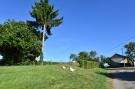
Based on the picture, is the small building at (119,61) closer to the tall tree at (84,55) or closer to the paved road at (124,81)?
the tall tree at (84,55)

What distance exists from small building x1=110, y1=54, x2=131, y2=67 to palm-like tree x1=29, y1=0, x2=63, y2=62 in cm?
6345

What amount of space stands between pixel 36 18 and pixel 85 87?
44898 millimetres

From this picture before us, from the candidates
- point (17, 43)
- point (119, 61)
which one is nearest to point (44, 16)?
point (17, 43)

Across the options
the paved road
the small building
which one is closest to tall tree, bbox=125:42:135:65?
the small building

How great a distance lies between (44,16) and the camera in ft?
215

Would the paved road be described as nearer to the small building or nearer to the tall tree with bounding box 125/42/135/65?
the small building

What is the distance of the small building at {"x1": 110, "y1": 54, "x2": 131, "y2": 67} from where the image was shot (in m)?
128

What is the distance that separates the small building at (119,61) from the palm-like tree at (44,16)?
63.4 meters

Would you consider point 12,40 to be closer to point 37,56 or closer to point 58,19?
point 37,56

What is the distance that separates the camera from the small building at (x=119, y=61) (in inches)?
5028

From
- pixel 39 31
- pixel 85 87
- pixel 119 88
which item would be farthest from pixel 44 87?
pixel 39 31

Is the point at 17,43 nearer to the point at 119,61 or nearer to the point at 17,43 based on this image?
the point at 17,43

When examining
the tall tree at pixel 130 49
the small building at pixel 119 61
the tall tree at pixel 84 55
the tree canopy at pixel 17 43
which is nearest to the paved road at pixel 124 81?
the tree canopy at pixel 17 43

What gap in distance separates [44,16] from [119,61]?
232ft
